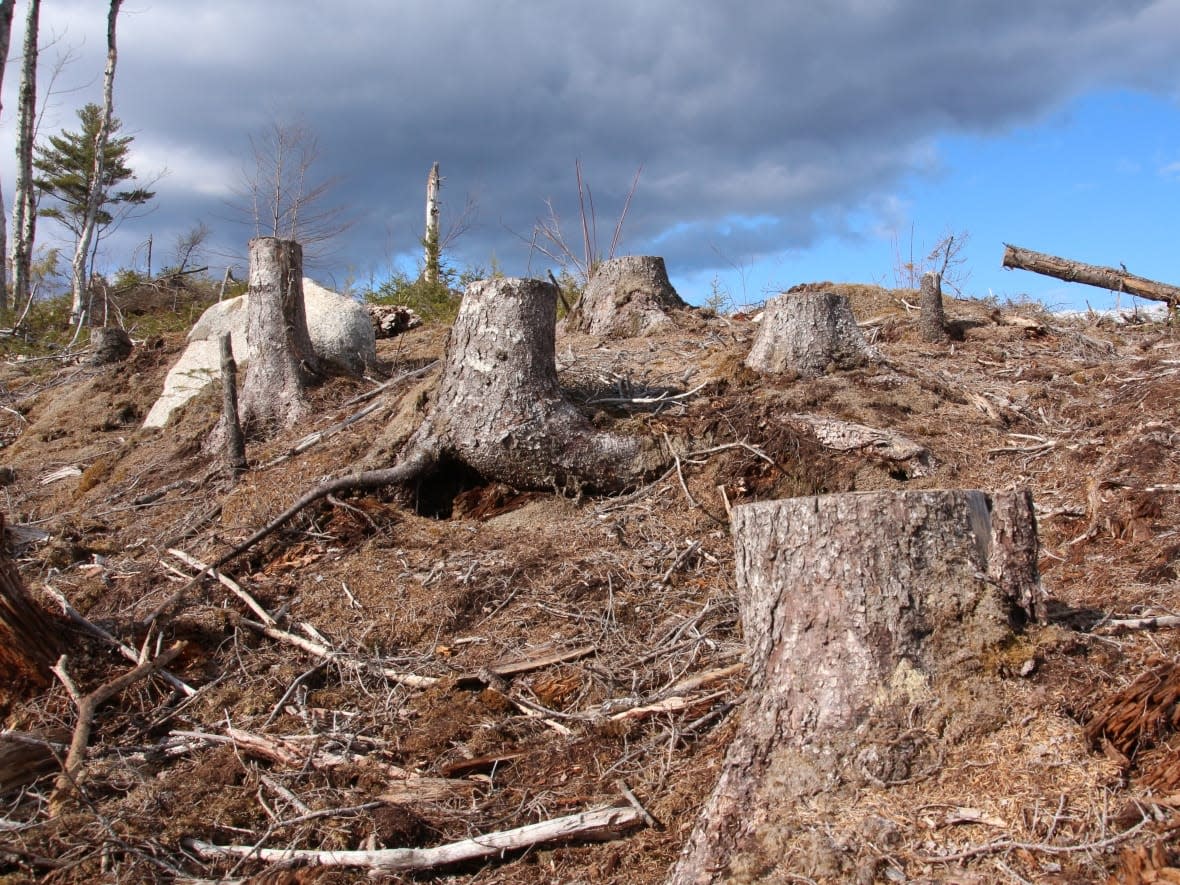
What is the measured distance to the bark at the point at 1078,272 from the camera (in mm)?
9891

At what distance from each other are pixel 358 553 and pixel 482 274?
8.53 metres

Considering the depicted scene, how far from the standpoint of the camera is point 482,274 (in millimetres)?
13211

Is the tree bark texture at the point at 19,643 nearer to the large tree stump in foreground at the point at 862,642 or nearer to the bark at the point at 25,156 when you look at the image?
the large tree stump in foreground at the point at 862,642

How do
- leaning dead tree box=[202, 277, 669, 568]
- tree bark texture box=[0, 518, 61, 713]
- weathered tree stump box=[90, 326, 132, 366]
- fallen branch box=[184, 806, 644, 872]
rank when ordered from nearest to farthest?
fallen branch box=[184, 806, 644, 872] → tree bark texture box=[0, 518, 61, 713] → leaning dead tree box=[202, 277, 669, 568] → weathered tree stump box=[90, 326, 132, 366]

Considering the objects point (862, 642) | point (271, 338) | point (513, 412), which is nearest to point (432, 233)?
point (271, 338)

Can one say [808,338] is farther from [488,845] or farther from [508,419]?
[488,845]

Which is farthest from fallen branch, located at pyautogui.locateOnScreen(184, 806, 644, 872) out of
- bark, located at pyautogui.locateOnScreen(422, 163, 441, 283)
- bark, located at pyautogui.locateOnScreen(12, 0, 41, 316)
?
bark, located at pyautogui.locateOnScreen(12, 0, 41, 316)

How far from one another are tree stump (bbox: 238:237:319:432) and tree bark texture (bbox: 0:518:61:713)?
10.2 feet

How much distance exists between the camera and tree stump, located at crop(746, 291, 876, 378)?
6812mm

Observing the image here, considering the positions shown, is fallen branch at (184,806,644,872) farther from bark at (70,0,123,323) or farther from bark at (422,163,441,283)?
bark at (70,0,123,323)

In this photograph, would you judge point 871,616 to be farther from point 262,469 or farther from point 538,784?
point 262,469

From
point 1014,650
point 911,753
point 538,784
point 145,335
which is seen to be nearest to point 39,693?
point 538,784

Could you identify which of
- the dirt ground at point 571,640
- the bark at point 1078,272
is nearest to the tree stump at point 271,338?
the dirt ground at point 571,640

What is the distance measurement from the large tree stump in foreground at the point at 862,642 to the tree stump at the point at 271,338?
520 cm
